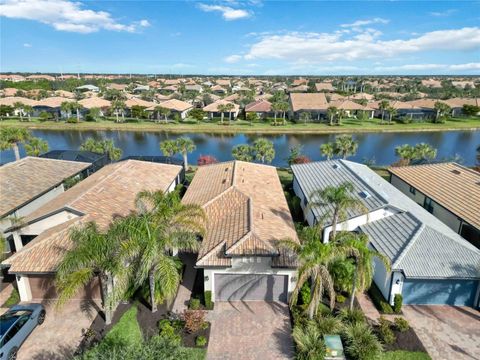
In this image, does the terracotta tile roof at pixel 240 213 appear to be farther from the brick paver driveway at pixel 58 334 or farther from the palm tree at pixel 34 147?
the palm tree at pixel 34 147

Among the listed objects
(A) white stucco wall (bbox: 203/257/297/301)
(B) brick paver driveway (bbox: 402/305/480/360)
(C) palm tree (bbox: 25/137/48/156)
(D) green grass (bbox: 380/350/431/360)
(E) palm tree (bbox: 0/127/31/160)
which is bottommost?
(B) brick paver driveway (bbox: 402/305/480/360)

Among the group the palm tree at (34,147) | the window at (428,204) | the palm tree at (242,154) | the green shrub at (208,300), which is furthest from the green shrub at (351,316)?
the palm tree at (34,147)

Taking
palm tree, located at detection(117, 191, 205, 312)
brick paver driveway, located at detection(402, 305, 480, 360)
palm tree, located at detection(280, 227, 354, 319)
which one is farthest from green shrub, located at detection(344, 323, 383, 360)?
palm tree, located at detection(117, 191, 205, 312)

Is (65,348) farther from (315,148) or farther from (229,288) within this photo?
(315,148)

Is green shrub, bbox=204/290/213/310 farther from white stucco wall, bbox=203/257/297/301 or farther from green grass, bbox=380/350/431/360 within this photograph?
green grass, bbox=380/350/431/360

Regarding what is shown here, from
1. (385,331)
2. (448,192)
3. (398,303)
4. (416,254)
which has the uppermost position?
(448,192)

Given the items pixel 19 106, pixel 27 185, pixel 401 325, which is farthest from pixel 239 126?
pixel 401 325

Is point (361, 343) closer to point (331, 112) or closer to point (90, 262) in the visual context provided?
point (90, 262)
